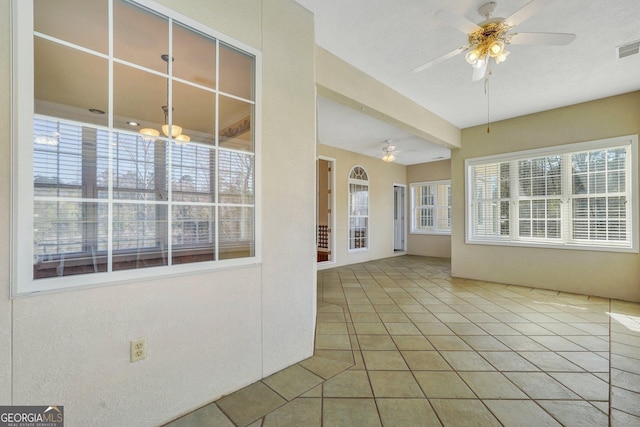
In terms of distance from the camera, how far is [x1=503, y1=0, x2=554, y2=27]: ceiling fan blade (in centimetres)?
165

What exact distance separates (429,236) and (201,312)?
7.35m

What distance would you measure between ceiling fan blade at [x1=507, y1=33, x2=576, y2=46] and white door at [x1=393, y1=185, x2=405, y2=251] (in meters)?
6.44

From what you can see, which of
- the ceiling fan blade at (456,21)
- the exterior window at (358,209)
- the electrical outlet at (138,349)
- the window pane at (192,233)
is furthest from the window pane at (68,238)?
the exterior window at (358,209)

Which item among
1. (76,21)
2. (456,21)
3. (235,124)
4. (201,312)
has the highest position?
(456,21)

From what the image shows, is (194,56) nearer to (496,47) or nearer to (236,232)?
(236,232)

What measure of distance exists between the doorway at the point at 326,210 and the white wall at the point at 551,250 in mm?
2631

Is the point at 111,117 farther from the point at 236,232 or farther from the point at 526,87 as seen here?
the point at 526,87

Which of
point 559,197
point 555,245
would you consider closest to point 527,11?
point 559,197

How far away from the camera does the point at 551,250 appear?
422 centimetres

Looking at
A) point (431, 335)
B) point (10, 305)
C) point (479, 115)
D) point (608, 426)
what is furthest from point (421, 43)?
point (10, 305)

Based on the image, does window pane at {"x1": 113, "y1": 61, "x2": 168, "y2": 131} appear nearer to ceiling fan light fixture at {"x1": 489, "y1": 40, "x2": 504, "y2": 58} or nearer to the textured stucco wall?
the textured stucco wall

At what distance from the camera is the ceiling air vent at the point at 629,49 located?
2.57 m

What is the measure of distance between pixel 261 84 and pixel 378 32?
4.35 feet

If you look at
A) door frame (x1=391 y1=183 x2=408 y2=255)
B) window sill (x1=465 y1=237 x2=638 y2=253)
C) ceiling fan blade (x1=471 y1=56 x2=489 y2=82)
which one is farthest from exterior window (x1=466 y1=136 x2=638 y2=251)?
door frame (x1=391 y1=183 x2=408 y2=255)
